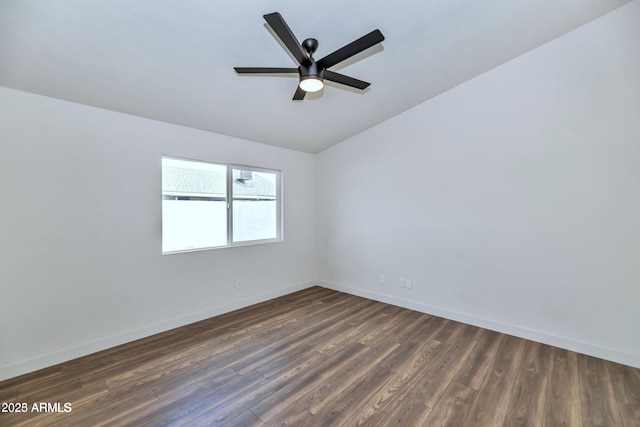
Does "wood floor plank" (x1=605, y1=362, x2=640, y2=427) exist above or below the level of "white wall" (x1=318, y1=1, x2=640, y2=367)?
below

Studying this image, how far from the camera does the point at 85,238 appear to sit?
2.63m

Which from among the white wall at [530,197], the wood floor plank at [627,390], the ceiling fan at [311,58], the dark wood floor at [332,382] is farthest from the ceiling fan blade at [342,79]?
the wood floor plank at [627,390]

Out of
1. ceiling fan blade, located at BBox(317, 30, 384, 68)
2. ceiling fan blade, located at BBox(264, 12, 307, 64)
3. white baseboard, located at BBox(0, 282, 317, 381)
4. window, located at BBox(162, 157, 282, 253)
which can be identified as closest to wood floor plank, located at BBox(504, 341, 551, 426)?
ceiling fan blade, located at BBox(317, 30, 384, 68)

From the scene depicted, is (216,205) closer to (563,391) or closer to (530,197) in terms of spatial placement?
(530,197)

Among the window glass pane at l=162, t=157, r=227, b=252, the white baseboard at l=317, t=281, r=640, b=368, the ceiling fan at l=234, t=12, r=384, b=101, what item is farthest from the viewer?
the window glass pane at l=162, t=157, r=227, b=252

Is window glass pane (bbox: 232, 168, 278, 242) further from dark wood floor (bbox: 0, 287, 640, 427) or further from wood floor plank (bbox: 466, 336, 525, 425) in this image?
wood floor plank (bbox: 466, 336, 525, 425)

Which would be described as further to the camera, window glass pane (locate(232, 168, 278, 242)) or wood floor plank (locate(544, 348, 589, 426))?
window glass pane (locate(232, 168, 278, 242))

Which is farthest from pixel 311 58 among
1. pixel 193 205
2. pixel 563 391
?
pixel 563 391

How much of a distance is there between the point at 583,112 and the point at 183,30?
3745mm

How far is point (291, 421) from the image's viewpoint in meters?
1.78

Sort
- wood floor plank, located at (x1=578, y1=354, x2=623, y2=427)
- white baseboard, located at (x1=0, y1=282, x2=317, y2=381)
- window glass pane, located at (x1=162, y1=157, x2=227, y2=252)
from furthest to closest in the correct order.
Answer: window glass pane, located at (x1=162, y1=157, x2=227, y2=252)
white baseboard, located at (x1=0, y1=282, x2=317, y2=381)
wood floor plank, located at (x1=578, y1=354, x2=623, y2=427)

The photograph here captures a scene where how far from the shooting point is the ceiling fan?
1.62m

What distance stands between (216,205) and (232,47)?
6.93 ft

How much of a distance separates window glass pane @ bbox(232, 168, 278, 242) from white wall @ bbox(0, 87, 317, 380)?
50 centimetres
